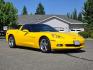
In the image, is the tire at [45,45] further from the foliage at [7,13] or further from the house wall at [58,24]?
the house wall at [58,24]

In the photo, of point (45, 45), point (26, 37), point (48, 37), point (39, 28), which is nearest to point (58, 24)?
point (39, 28)

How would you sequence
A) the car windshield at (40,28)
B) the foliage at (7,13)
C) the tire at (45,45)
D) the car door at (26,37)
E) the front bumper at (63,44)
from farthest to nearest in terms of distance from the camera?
the foliage at (7,13), the car windshield at (40,28), the car door at (26,37), the tire at (45,45), the front bumper at (63,44)

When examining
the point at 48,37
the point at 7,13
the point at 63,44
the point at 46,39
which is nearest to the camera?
the point at 63,44

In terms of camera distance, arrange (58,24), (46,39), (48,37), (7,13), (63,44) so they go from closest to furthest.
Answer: (63,44) → (48,37) → (46,39) → (7,13) → (58,24)

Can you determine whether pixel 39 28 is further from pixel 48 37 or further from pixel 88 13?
pixel 88 13

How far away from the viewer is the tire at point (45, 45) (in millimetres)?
13492

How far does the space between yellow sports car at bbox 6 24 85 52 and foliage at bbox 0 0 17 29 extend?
29.2m

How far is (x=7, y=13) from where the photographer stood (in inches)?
1831

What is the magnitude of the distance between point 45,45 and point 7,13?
3358 centimetres

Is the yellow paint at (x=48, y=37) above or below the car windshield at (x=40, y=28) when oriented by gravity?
below

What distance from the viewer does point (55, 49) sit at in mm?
13367

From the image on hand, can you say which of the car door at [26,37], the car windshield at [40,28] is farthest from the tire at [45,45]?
the car windshield at [40,28]

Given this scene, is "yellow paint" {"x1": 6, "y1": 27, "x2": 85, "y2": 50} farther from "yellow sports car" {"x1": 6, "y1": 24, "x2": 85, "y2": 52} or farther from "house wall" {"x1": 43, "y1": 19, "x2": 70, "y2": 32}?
"house wall" {"x1": 43, "y1": 19, "x2": 70, "y2": 32}

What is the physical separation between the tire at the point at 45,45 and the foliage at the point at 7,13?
31.2 m
